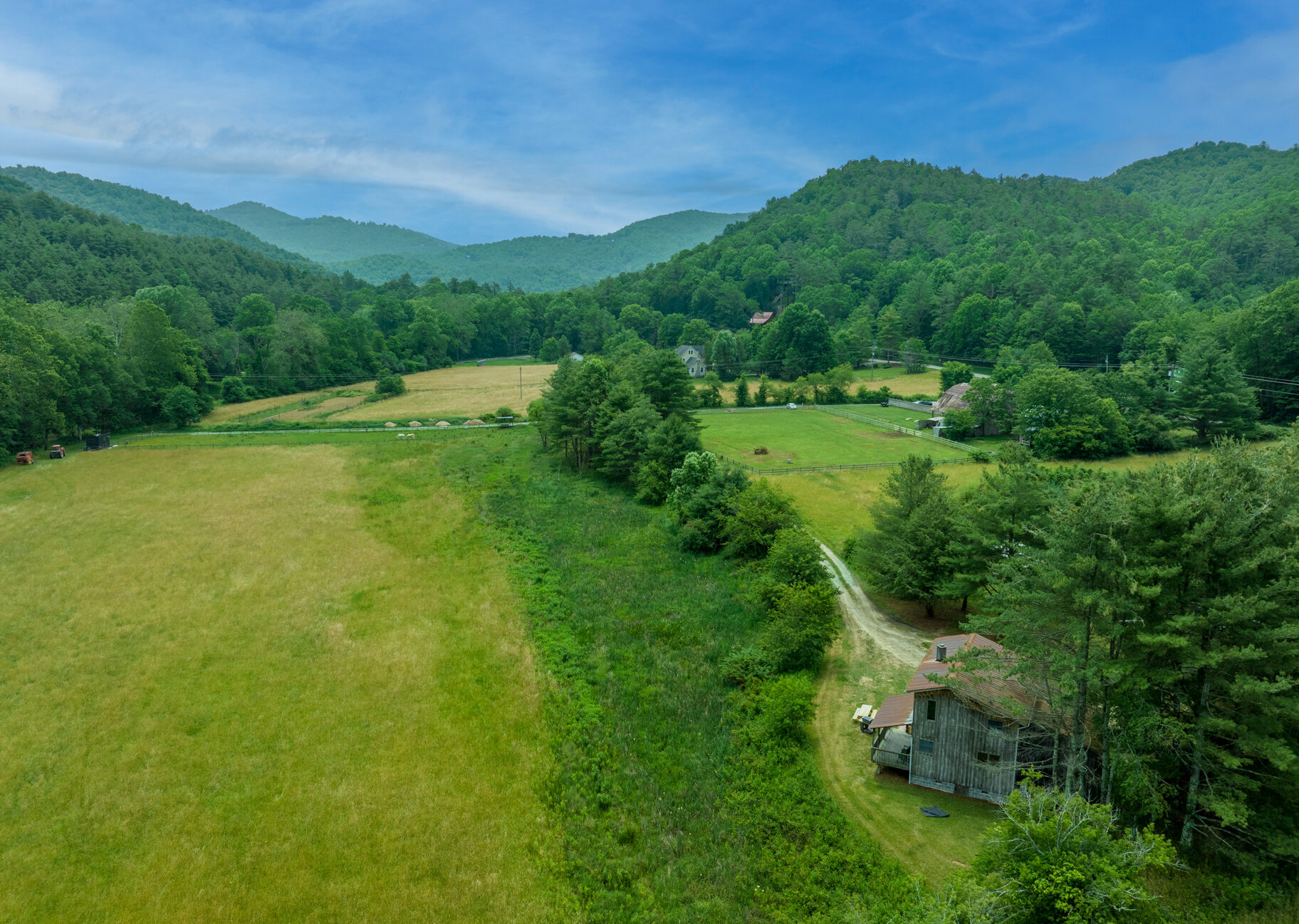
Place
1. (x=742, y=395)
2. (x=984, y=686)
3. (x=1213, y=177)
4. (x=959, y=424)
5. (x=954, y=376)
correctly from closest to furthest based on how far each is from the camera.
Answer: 1. (x=984, y=686)
2. (x=959, y=424)
3. (x=954, y=376)
4. (x=742, y=395)
5. (x=1213, y=177)

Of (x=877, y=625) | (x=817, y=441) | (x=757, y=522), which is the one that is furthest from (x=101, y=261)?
(x=877, y=625)

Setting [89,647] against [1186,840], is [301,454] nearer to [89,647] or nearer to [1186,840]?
[89,647]

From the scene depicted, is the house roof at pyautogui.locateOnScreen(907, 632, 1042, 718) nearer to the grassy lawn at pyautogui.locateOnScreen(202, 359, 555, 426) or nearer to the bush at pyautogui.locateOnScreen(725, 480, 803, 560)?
the bush at pyautogui.locateOnScreen(725, 480, 803, 560)

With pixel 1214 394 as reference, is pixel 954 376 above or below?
above

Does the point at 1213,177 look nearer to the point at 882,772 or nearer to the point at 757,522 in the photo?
the point at 757,522

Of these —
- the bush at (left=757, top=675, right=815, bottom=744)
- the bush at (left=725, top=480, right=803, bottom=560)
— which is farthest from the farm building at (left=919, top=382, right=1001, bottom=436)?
the bush at (left=757, top=675, right=815, bottom=744)

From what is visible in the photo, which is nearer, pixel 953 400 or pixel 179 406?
pixel 179 406

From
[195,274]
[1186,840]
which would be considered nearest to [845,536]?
[1186,840]
